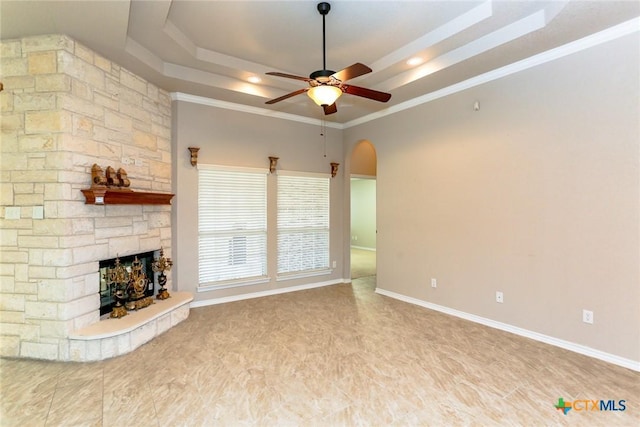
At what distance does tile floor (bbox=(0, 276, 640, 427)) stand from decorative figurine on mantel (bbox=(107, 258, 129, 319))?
0.47 metres

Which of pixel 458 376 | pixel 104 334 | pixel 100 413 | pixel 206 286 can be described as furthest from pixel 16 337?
pixel 458 376

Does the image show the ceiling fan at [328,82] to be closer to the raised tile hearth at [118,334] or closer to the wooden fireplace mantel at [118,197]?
the wooden fireplace mantel at [118,197]

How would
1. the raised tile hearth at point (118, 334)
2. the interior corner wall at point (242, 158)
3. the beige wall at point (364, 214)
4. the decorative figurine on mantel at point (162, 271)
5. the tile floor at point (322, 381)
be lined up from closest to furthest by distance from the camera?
the tile floor at point (322, 381), the raised tile hearth at point (118, 334), the decorative figurine on mantel at point (162, 271), the interior corner wall at point (242, 158), the beige wall at point (364, 214)

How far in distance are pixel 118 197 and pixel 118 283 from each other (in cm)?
90

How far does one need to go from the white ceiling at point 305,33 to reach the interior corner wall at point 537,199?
44 centimetres

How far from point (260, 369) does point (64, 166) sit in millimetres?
2599

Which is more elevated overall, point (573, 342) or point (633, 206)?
point (633, 206)

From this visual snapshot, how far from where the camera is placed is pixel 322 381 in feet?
8.45

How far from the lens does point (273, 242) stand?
520 cm

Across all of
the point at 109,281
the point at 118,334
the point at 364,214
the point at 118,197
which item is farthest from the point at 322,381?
the point at 364,214

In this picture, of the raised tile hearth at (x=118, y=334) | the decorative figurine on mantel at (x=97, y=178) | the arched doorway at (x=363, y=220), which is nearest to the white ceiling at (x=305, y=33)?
the decorative figurine on mantel at (x=97, y=178)

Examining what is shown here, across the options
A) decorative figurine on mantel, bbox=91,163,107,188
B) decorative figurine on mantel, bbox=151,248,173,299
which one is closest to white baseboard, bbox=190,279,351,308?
decorative figurine on mantel, bbox=151,248,173,299

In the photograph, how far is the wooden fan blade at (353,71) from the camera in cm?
251

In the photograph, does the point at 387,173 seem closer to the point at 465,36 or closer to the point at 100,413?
the point at 465,36
